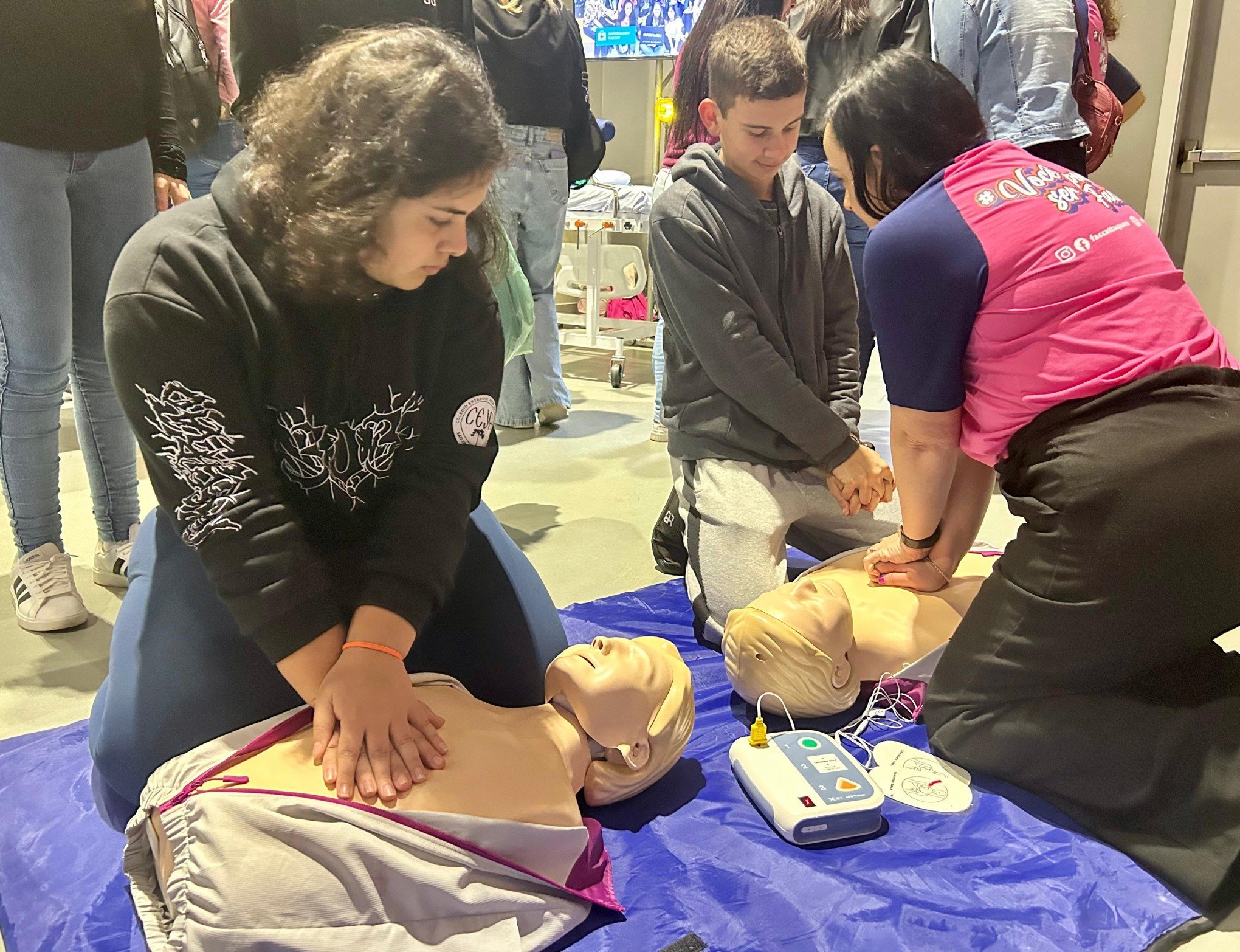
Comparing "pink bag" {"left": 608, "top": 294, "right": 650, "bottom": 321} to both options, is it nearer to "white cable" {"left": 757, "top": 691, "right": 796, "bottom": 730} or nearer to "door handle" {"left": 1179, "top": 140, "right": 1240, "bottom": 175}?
"door handle" {"left": 1179, "top": 140, "right": 1240, "bottom": 175}

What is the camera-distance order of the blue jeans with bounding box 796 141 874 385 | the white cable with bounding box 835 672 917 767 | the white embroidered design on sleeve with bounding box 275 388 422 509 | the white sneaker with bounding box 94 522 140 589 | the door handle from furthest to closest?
the door handle, the blue jeans with bounding box 796 141 874 385, the white sneaker with bounding box 94 522 140 589, the white cable with bounding box 835 672 917 767, the white embroidered design on sleeve with bounding box 275 388 422 509

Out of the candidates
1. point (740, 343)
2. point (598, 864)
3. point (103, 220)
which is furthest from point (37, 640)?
point (740, 343)

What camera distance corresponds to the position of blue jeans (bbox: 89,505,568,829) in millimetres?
1037

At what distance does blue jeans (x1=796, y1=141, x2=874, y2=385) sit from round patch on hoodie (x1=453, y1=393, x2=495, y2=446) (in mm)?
1081

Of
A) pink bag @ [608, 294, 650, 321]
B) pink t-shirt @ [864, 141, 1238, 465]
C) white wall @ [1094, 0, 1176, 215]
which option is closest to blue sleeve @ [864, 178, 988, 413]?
pink t-shirt @ [864, 141, 1238, 465]

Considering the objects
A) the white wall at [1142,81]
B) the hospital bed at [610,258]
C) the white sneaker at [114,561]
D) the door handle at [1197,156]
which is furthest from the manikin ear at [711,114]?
the door handle at [1197,156]

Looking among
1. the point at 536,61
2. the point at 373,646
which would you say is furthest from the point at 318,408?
the point at 536,61

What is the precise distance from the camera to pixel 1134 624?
3.69 feet

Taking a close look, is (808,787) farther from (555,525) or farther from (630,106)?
(630,106)

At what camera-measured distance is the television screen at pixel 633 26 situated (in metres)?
4.47

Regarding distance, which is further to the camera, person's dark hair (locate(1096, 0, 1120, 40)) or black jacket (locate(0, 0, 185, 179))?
person's dark hair (locate(1096, 0, 1120, 40))

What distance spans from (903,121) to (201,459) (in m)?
0.98

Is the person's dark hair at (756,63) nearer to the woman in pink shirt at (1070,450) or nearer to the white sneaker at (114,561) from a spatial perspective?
the woman in pink shirt at (1070,450)

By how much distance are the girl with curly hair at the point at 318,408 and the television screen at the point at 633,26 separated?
3798mm
